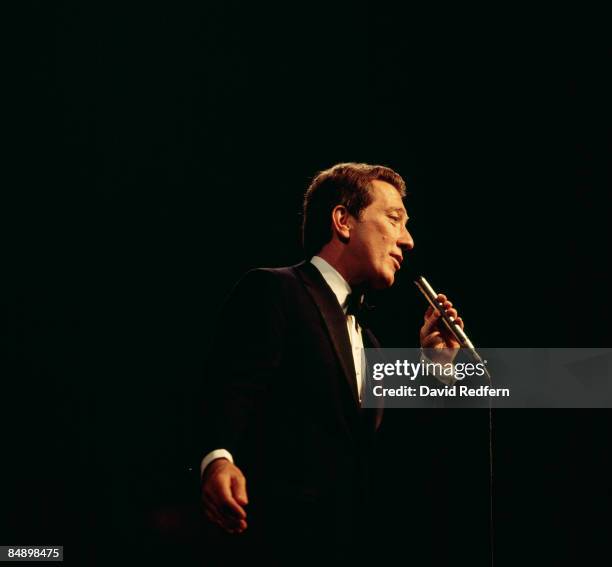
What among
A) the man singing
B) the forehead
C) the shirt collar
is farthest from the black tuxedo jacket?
the forehead

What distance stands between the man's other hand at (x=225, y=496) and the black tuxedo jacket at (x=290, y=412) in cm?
6

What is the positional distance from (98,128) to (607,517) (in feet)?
6.31

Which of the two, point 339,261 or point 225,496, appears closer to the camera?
point 225,496

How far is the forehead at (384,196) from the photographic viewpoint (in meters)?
1.81

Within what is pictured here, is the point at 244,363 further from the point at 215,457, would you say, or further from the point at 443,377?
the point at 443,377

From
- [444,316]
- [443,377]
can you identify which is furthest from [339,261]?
[443,377]

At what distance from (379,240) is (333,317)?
273mm

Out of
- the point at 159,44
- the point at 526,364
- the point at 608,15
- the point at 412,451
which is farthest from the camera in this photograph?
the point at 159,44

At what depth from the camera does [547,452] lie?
197 cm

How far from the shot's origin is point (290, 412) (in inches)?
58.7

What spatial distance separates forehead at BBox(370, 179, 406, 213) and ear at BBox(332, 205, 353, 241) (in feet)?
0.23

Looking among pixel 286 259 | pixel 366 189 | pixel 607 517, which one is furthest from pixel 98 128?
pixel 607 517

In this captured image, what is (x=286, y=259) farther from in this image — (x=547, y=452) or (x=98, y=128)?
(x=547, y=452)

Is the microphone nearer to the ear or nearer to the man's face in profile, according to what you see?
the man's face in profile
